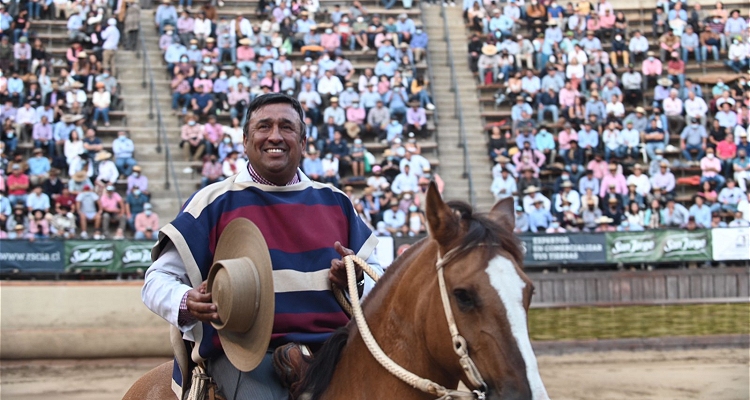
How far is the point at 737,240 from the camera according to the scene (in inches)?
666

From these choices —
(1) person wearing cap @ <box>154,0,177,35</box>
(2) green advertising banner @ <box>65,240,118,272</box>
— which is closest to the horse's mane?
(2) green advertising banner @ <box>65,240,118,272</box>

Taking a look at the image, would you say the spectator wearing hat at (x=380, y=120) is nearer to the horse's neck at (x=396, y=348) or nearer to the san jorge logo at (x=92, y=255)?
the san jorge logo at (x=92, y=255)

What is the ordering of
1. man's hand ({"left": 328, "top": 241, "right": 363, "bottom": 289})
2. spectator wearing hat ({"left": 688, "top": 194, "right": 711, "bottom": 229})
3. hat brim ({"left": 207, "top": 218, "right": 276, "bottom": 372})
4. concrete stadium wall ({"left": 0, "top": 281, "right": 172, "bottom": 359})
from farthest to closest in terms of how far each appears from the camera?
spectator wearing hat ({"left": 688, "top": 194, "right": 711, "bottom": 229})
concrete stadium wall ({"left": 0, "top": 281, "right": 172, "bottom": 359})
man's hand ({"left": 328, "top": 241, "right": 363, "bottom": 289})
hat brim ({"left": 207, "top": 218, "right": 276, "bottom": 372})

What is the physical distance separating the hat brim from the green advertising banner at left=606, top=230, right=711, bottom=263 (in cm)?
1416

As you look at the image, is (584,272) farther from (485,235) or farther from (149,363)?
(485,235)

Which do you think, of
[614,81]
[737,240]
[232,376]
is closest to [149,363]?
[232,376]

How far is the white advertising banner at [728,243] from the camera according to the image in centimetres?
1689

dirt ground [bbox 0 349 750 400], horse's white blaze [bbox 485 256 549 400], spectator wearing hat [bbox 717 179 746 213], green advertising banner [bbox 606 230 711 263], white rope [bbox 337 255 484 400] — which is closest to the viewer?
horse's white blaze [bbox 485 256 549 400]

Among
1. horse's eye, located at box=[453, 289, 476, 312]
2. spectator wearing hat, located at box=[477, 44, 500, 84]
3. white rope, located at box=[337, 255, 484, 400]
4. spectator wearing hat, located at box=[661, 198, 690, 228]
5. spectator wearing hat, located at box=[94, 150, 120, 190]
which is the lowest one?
spectator wearing hat, located at box=[661, 198, 690, 228]

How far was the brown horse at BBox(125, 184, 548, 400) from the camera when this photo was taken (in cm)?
282

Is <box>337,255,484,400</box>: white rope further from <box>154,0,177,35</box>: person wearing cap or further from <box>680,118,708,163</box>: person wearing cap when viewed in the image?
<box>154,0,177,35</box>: person wearing cap

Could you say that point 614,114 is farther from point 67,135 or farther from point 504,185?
point 67,135

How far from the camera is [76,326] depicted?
11.6m

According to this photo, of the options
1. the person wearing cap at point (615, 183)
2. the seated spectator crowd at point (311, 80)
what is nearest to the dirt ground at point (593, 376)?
the person wearing cap at point (615, 183)
